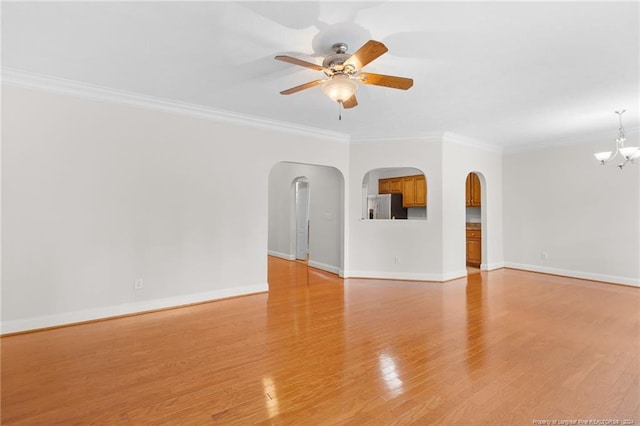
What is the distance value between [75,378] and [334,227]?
445cm

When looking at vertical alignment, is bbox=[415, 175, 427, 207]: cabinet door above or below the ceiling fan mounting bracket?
below

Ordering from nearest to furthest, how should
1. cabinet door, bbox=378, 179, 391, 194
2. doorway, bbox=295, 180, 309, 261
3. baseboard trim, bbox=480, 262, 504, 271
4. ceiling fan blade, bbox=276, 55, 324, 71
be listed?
ceiling fan blade, bbox=276, 55, 324, 71
baseboard trim, bbox=480, 262, 504, 271
doorway, bbox=295, 180, 309, 261
cabinet door, bbox=378, 179, 391, 194

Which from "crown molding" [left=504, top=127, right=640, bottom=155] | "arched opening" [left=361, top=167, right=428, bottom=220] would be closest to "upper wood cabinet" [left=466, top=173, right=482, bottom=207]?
"crown molding" [left=504, top=127, right=640, bottom=155]

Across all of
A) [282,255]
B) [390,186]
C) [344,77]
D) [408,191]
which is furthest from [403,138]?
[282,255]

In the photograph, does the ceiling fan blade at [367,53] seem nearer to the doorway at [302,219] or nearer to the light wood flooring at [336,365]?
the light wood flooring at [336,365]

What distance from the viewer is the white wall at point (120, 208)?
310 centimetres

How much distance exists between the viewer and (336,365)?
2.44 meters

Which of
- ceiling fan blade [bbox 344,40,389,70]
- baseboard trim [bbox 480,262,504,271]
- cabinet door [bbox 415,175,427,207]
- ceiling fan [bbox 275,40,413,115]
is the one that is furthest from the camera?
cabinet door [bbox 415,175,427,207]

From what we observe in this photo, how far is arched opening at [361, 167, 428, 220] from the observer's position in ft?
23.4

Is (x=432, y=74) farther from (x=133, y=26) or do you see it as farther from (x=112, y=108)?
(x=112, y=108)

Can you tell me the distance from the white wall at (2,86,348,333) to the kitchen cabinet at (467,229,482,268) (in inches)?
189

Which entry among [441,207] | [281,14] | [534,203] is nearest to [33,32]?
[281,14]

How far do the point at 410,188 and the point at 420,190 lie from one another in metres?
0.28

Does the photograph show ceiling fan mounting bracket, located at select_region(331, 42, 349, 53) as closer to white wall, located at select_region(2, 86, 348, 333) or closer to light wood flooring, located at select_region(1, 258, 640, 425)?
white wall, located at select_region(2, 86, 348, 333)
